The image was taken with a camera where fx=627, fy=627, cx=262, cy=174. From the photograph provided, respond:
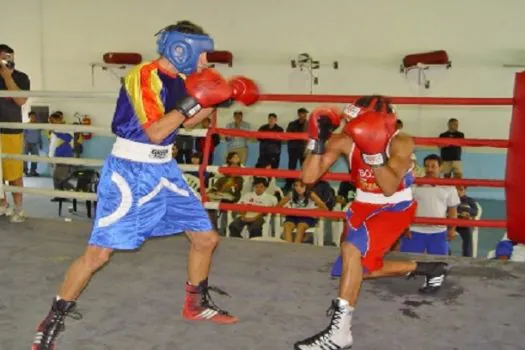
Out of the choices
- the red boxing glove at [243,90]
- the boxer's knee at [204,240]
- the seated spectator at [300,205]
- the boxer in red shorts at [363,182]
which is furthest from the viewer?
the seated spectator at [300,205]

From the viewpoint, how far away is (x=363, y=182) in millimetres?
2568

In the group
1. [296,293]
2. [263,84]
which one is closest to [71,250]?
[296,293]

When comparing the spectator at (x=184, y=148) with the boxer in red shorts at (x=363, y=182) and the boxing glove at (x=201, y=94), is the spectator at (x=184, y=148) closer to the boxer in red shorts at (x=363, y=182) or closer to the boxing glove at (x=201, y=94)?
the boxer in red shorts at (x=363, y=182)

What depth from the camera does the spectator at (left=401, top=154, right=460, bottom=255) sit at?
158 inches

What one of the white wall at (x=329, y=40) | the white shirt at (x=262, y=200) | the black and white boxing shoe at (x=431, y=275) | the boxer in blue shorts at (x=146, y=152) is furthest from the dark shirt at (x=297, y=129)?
the boxer in blue shorts at (x=146, y=152)

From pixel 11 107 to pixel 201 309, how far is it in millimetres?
2526

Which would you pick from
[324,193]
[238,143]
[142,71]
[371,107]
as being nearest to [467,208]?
[324,193]

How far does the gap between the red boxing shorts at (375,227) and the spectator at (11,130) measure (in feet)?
8.55

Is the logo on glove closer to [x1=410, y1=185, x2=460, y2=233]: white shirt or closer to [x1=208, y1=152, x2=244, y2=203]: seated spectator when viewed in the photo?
[x1=410, y1=185, x2=460, y2=233]: white shirt

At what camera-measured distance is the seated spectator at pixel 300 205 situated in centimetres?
512

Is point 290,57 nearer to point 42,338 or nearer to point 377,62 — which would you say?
point 377,62

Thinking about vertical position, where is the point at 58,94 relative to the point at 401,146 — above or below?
above

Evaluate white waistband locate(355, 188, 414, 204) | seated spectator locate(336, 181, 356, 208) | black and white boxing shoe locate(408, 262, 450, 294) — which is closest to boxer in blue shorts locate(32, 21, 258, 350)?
white waistband locate(355, 188, 414, 204)

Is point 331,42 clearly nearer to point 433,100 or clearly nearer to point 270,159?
point 270,159
